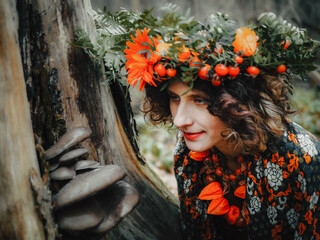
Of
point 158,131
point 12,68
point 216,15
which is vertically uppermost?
point 216,15

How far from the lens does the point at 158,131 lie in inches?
239

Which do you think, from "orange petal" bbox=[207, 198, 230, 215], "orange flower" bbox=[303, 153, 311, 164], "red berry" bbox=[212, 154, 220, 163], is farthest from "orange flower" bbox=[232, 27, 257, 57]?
"orange petal" bbox=[207, 198, 230, 215]

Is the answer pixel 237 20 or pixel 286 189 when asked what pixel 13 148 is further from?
pixel 237 20

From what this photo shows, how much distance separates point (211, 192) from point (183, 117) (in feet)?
2.63

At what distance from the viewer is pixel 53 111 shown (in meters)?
1.54

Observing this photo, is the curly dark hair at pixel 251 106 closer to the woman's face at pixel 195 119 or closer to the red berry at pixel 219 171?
the woman's face at pixel 195 119

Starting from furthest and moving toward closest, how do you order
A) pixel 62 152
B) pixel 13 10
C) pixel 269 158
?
pixel 269 158 → pixel 62 152 → pixel 13 10

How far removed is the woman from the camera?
1471 millimetres

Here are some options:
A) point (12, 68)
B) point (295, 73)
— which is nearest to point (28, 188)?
point (12, 68)

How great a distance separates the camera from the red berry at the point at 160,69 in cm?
155

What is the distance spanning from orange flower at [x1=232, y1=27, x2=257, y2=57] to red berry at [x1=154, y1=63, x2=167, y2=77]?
1.41ft

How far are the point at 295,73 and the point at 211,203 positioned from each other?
45.5 inches

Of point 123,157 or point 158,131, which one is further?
point 158,131

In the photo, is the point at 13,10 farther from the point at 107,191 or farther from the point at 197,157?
the point at 197,157
